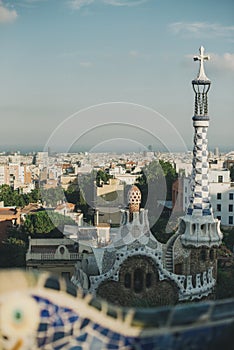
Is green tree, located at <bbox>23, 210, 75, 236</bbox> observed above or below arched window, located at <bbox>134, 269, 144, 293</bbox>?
above

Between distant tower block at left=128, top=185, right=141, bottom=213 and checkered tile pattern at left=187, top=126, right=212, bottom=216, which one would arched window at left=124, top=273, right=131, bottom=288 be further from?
checkered tile pattern at left=187, top=126, right=212, bottom=216

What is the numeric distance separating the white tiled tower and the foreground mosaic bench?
176 inches

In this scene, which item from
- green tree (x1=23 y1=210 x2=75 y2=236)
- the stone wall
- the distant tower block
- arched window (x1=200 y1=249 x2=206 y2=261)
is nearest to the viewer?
the stone wall

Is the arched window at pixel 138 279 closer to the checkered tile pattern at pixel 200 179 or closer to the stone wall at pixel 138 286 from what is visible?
the stone wall at pixel 138 286

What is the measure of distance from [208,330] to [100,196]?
1930 cm

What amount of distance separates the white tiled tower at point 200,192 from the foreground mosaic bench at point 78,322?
14.7 ft

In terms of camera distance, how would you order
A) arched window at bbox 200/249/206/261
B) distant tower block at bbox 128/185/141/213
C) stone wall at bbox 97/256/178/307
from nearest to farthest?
1. stone wall at bbox 97/256/178/307
2. arched window at bbox 200/249/206/261
3. distant tower block at bbox 128/185/141/213

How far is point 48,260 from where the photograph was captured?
32.9 feet

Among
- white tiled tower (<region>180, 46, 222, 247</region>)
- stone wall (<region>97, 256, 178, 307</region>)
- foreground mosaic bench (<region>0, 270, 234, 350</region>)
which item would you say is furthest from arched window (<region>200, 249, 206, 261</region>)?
foreground mosaic bench (<region>0, 270, 234, 350</region>)

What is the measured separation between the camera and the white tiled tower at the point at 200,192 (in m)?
7.40

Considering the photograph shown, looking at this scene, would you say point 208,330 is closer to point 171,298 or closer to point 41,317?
point 41,317

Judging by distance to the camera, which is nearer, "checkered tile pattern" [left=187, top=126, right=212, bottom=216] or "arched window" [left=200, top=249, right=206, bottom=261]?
"arched window" [left=200, top=249, right=206, bottom=261]

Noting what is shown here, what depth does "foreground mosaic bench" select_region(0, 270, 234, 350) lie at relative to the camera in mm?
2863

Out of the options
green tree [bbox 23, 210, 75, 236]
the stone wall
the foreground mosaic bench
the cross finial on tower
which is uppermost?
the cross finial on tower
